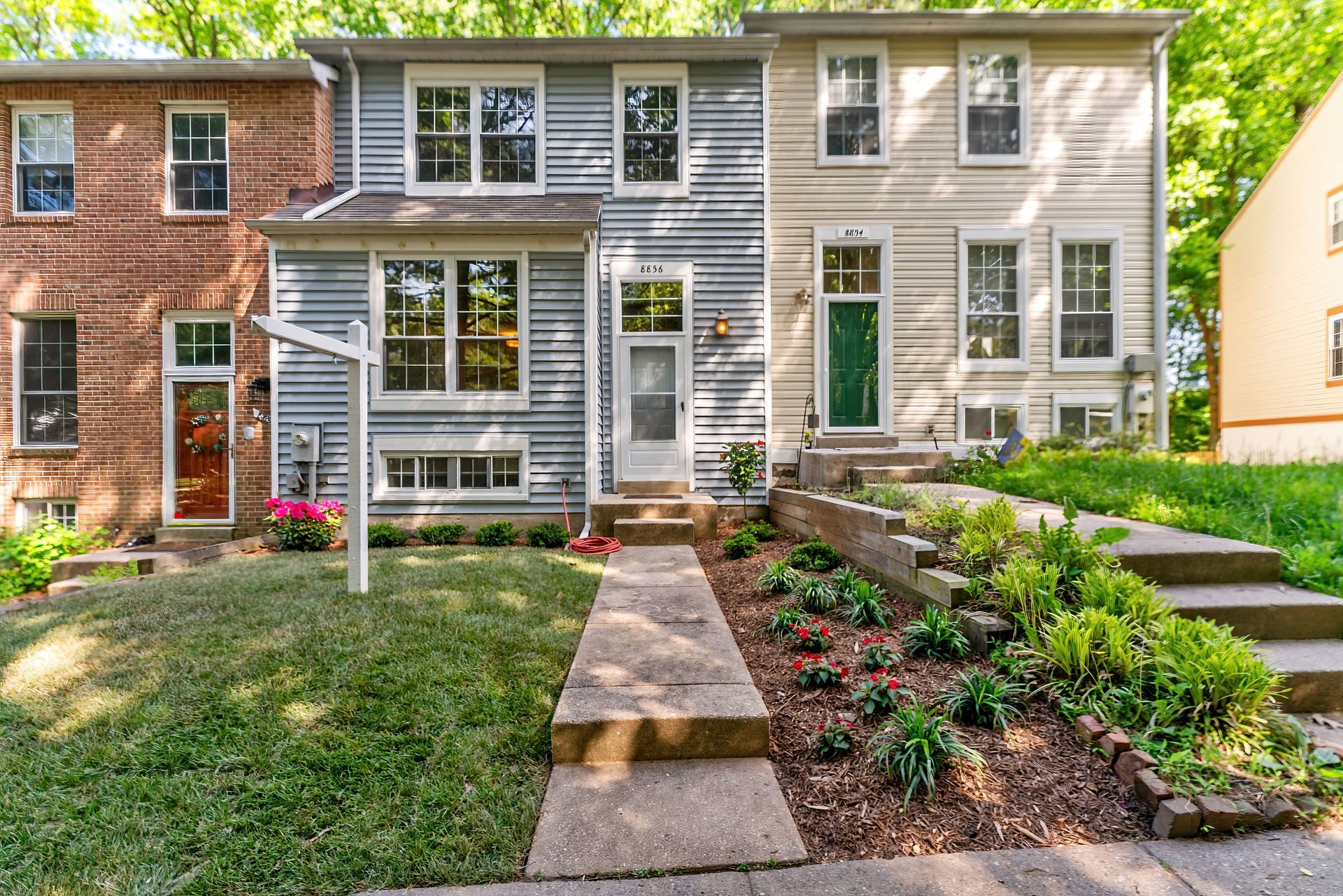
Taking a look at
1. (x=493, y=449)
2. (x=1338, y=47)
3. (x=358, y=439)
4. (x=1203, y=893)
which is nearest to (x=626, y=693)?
(x=1203, y=893)

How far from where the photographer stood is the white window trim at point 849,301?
859 centimetres

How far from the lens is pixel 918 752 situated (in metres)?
2.20

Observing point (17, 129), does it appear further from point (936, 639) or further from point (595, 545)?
point (936, 639)

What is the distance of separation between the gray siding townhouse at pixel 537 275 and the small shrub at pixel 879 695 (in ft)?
14.9

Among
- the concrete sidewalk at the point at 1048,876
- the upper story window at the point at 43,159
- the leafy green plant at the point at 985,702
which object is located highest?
the upper story window at the point at 43,159

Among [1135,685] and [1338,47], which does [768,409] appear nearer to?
[1135,685]

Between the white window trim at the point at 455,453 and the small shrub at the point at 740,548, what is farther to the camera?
the white window trim at the point at 455,453

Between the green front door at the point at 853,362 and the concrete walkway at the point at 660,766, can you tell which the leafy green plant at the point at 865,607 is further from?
the green front door at the point at 853,362

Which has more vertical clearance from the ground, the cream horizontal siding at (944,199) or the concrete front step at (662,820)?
the cream horizontal siding at (944,199)

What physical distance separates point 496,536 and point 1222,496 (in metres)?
7.08

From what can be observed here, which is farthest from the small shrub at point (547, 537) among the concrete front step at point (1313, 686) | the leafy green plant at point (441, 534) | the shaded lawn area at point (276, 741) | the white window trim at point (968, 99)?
the white window trim at point (968, 99)

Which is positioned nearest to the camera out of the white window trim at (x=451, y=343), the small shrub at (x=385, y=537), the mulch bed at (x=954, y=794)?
the mulch bed at (x=954, y=794)

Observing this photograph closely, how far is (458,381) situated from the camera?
747 centimetres

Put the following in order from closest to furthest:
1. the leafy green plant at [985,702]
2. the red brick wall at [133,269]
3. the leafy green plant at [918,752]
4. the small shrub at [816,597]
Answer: the leafy green plant at [918,752]
the leafy green plant at [985,702]
the small shrub at [816,597]
the red brick wall at [133,269]
